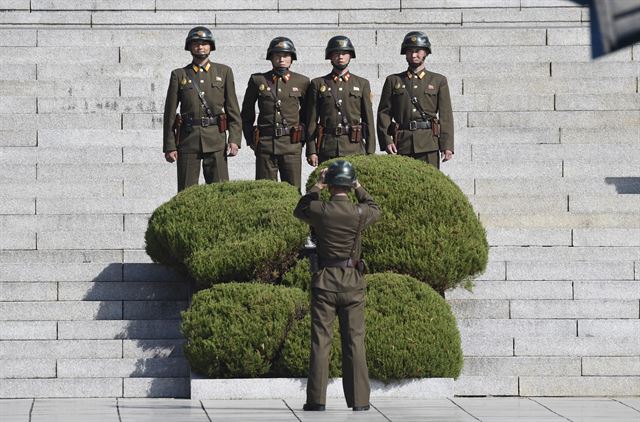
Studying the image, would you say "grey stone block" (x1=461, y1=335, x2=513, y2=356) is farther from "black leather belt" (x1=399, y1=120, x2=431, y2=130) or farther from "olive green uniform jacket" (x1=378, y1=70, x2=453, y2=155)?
"black leather belt" (x1=399, y1=120, x2=431, y2=130)

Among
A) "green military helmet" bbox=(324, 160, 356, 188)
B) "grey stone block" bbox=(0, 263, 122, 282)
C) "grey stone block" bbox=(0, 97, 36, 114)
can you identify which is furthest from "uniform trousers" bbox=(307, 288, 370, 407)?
"grey stone block" bbox=(0, 97, 36, 114)

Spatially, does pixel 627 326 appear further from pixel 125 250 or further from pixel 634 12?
pixel 634 12

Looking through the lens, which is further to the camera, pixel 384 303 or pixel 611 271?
pixel 611 271

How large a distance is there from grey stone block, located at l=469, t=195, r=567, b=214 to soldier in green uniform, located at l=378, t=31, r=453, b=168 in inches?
25.7

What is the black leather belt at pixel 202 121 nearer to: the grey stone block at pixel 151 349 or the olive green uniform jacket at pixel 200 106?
the olive green uniform jacket at pixel 200 106

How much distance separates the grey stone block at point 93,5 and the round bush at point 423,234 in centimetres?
775

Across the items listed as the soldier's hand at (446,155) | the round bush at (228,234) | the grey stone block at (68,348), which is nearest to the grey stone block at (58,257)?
the round bush at (228,234)

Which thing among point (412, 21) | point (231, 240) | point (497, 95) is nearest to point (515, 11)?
point (412, 21)

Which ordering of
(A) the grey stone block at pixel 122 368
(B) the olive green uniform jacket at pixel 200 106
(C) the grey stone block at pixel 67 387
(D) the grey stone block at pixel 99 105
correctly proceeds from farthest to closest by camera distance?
(D) the grey stone block at pixel 99 105, (B) the olive green uniform jacket at pixel 200 106, (A) the grey stone block at pixel 122 368, (C) the grey stone block at pixel 67 387

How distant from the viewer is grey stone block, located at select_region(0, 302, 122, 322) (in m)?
10.2

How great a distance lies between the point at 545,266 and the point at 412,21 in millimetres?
6831

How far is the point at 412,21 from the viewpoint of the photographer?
17031 millimetres

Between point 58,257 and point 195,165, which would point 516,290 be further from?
point 58,257

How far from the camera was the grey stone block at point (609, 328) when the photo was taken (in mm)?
10023
